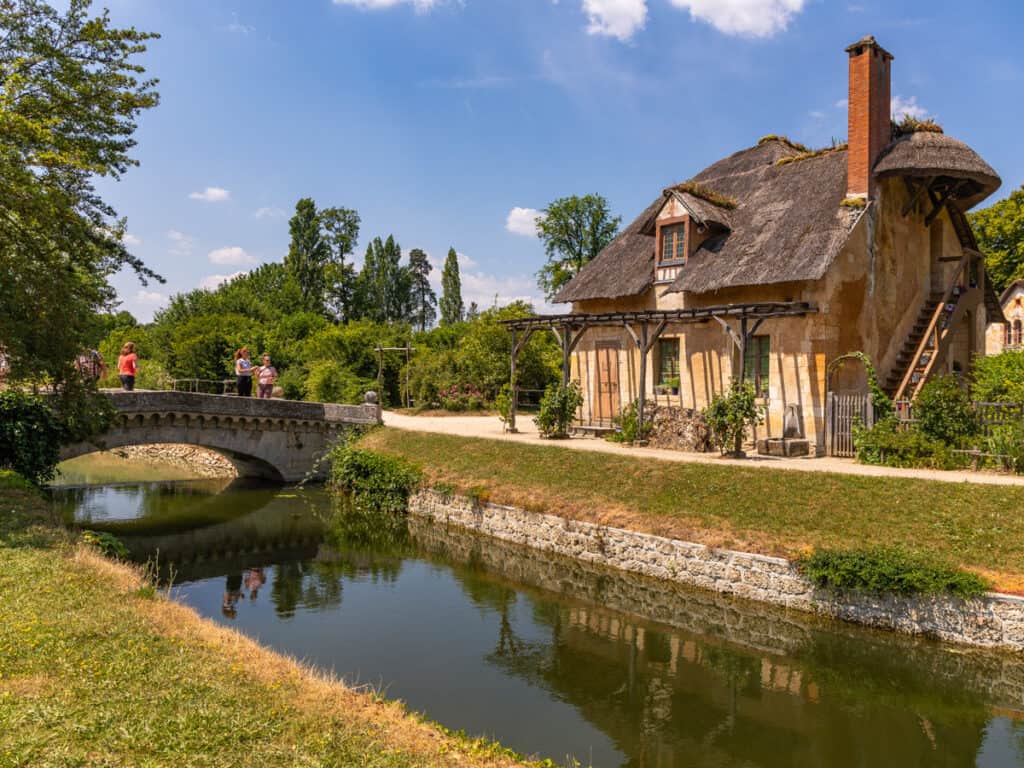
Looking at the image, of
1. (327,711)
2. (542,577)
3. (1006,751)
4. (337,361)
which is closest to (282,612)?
(542,577)

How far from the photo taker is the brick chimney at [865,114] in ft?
60.0

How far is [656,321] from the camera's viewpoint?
1950 cm

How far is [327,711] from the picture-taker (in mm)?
5953

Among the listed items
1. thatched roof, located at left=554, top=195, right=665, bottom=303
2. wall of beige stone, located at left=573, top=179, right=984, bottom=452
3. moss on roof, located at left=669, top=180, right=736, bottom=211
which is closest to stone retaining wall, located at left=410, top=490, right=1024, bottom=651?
wall of beige stone, located at left=573, top=179, right=984, bottom=452

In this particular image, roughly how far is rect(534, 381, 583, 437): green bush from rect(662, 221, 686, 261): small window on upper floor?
190 inches

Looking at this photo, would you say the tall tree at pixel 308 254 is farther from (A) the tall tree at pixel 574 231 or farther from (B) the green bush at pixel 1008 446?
(B) the green bush at pixel 1008 446

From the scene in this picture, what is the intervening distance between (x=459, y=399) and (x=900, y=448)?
20.2 meters

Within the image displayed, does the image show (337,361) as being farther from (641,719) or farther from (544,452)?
(641,719)

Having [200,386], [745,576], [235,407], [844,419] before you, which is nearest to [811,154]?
[844,419]

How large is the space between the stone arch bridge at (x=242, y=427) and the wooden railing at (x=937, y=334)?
1618 centimetres

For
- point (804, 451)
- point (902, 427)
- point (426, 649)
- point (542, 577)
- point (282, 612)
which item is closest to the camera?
point (426, 649)

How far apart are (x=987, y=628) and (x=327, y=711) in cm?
859

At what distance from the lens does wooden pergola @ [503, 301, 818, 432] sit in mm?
17266

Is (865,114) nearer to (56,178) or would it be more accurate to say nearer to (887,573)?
(887,573)
